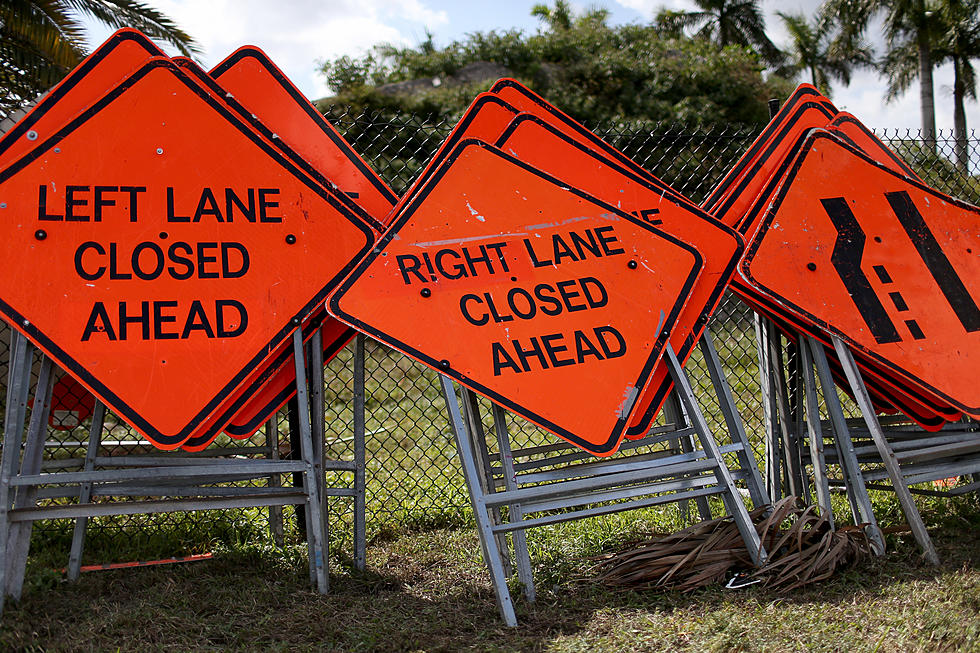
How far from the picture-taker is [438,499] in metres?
4.35

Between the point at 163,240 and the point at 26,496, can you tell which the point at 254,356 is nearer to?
the point at 163,240

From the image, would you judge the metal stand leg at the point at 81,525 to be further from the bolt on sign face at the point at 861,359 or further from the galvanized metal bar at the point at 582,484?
the bolt on sign face at the point at 861,359

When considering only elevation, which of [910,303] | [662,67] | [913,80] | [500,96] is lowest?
[910,303]

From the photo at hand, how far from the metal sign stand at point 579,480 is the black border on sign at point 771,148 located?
764 millimetres

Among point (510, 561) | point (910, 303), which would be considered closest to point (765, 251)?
point (910, 303)

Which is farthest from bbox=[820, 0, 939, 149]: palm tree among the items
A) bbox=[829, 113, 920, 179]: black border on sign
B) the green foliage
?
bbox=[829, 113, 920, 179]: black border on sign

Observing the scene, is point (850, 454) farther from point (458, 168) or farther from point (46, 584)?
point (46, 584)

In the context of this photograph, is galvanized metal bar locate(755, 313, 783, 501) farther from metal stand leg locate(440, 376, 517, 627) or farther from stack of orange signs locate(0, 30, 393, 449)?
stack of orange signs locate(0, 30, 393, 449)

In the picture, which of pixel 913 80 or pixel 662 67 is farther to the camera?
pixel 913 80

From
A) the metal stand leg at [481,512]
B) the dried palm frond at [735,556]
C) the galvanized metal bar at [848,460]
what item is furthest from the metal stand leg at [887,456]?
the metal stand leg at [481,512]

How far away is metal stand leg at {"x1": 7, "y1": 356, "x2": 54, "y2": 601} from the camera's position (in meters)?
2.88

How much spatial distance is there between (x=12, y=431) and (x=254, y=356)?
0.91 metres

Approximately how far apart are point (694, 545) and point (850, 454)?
86 centimetres

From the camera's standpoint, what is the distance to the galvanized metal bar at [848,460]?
3.31 metres
